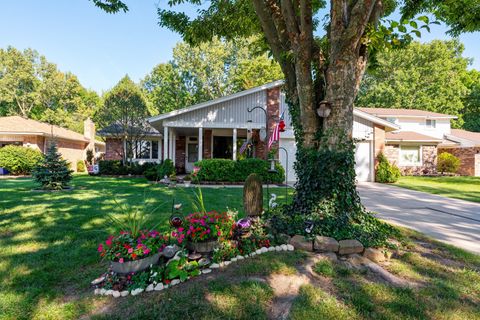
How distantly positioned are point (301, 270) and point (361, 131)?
13535 mm

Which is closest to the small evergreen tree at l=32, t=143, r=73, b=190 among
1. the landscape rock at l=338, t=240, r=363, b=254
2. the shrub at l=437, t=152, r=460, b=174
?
the landscape rock at l=338, t=240, r=363, b=254

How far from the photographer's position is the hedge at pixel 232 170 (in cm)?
1162

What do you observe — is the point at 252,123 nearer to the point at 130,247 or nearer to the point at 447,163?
the point at 130,247

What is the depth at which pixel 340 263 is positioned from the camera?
314 cm

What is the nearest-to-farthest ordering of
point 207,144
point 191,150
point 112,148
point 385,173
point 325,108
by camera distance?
point 325,108, point 385,173, point 207,144, point 191,150, point 112,148

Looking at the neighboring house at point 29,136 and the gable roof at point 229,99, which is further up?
the gable roof at point 229,99

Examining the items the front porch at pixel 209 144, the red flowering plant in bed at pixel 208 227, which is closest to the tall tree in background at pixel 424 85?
the front porch at pixel 209 144

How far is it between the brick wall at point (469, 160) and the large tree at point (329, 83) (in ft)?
66.4

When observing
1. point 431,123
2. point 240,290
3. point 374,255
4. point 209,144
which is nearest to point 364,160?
point 209,144

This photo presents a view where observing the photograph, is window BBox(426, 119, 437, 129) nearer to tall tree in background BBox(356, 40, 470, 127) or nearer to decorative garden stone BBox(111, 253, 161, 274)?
tall tree in background BBox(356, 40, 470, 127)

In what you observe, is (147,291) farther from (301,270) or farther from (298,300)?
(301,270)

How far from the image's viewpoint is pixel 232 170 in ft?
38.5

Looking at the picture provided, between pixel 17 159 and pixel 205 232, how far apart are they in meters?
18.2

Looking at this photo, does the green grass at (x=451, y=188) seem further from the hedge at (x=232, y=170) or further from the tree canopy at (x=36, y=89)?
→ the tree canopy at (x=36, y=89)
